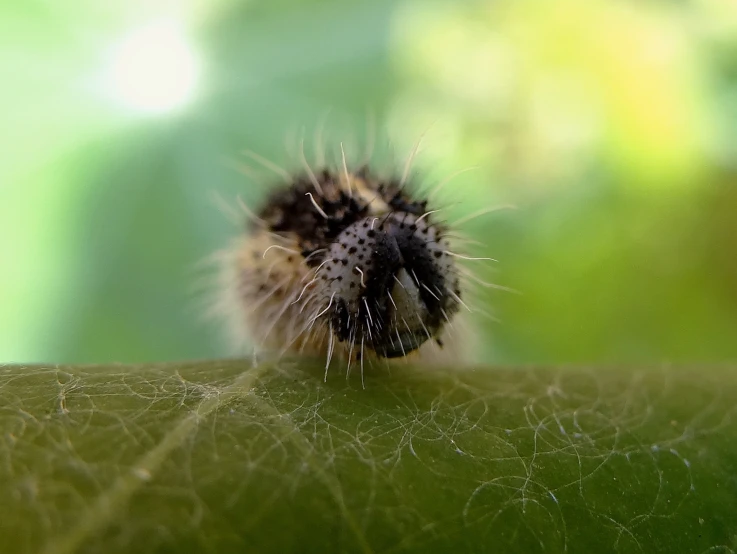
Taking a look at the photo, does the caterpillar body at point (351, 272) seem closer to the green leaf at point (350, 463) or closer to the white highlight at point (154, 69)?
the green leaf at point (350, 463)

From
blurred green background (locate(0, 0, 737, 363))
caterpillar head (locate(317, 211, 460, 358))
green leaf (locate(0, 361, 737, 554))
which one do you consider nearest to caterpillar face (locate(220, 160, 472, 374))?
caterpillar head (locate(317, 211, 460, 358))

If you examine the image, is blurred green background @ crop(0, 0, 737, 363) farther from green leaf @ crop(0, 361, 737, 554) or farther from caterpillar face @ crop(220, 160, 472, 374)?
green leaf @ crop(0, 361, 737, 554)

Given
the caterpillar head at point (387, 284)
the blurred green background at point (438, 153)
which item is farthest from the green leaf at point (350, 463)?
the blurred green background at point (438, 153)

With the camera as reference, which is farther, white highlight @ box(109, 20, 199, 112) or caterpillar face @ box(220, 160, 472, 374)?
white highlight @ box(109, 20, 199, 112)

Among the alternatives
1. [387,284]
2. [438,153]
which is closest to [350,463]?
[387,284]

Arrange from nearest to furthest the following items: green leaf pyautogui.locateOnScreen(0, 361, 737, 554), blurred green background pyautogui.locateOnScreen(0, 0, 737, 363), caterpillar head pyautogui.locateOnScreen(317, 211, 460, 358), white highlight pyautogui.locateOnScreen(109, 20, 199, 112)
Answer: green leaf pyautogui.locateOnScreen(0, 361, 737, 554) → caterpillar head pyautogui.locateOnScreen(317, 211, 460, 358) → blurred green background pyautogui.locateOnScreen(0, 0, 737, 363) → white highlight pyautogui.locateOnScreen(109, 20, 199, 112)

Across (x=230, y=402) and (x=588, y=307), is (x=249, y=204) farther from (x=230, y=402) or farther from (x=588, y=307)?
(x=588, y=307)

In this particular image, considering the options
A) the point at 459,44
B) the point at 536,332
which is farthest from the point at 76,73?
the point at 536,332
